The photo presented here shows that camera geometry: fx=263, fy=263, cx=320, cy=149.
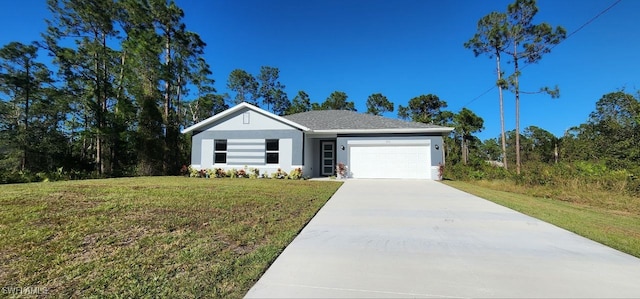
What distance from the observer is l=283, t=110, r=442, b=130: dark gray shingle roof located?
14.8 meters

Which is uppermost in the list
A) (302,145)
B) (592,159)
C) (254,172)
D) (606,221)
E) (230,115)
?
(230,115)

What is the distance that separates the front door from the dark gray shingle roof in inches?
54.9

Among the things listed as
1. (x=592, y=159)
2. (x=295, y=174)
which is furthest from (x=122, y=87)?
(x=592, y=159)

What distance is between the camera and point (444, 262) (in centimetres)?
302

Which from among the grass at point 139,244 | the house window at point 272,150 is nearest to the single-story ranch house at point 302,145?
the house window at point 272,150

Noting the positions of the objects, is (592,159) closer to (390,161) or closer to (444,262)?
(390,161)

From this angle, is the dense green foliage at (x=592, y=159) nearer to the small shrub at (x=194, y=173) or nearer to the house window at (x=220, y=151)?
the house window at (x=220, y=151)

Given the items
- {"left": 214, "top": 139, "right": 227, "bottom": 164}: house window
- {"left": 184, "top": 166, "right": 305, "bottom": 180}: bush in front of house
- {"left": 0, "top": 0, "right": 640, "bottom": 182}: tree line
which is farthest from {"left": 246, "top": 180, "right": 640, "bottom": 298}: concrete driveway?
{"left": 0, "top": 0, "right": 640, "bottom": 182}: tree line

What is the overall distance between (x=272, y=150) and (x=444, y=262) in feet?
40.6

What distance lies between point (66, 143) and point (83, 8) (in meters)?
11.3

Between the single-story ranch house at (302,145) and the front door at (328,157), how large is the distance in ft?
4.09

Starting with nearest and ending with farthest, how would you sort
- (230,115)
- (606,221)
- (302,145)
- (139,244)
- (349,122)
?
(139,244) < (606,221) < (302,145) < (230,115) < (349,122)

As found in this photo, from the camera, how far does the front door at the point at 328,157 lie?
16516mm

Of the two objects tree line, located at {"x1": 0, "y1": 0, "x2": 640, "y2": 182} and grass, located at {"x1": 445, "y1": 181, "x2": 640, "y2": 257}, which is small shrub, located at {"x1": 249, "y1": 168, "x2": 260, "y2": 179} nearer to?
tree line, located at {"x1": 0, "y1": 0, "x2": 640, "y2": 182}
